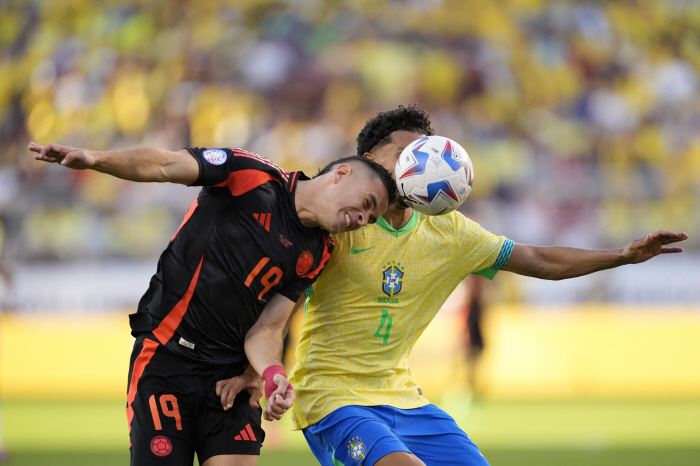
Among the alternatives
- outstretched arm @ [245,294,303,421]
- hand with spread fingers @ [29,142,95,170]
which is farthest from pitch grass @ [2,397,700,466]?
hand with spread fingers @ [29,142,95,170]

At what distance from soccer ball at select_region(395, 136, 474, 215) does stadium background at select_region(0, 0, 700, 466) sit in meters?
6.48

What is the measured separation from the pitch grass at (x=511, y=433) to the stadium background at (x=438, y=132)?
3.3 inches

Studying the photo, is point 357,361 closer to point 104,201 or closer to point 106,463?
point 106,463

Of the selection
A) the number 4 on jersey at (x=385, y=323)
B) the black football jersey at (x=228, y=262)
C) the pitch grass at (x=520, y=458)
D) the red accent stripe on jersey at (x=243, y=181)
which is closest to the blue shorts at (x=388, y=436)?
the number 4 on jersey at (x=385, y=323)

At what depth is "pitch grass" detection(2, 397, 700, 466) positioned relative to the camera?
8.37 metres

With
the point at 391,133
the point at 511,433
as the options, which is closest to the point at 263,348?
the point at 391,133

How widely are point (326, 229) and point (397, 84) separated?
1383cm

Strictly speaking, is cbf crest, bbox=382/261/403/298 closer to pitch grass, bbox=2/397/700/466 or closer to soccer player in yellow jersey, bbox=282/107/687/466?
soccer player in yellow jersey, bbox=282/107/687/466

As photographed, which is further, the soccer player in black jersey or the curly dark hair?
the curly dark hair

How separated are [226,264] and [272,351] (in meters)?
0.47

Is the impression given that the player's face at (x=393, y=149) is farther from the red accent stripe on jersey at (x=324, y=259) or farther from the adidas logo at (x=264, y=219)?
the adidas logo at (x=264, y=219)

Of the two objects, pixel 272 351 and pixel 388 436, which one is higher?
pixel 272 351

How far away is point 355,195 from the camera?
3752 millimetres

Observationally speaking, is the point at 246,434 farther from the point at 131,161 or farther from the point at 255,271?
the point at 131,161
